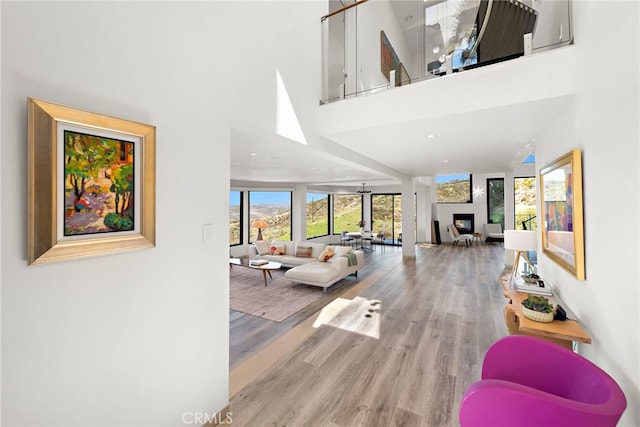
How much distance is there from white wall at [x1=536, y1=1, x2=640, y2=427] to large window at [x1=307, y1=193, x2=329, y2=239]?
33.2 feet

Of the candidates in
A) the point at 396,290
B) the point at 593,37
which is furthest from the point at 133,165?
the point at 396,290

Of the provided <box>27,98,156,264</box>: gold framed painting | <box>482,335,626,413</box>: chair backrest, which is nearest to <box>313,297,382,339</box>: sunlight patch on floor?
<box>482,335,626,413</box>: chair backrest

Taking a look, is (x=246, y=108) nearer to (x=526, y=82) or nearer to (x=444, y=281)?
(x=526, y=82)

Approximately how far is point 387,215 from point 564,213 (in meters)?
10.3

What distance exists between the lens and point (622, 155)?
1380 mm

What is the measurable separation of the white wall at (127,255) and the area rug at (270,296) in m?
2.32

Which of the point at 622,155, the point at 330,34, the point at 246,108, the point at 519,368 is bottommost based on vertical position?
the point at 519,368

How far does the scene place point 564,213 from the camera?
223 centimetres

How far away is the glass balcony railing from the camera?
238cm

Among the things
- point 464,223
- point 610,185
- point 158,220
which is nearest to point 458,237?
point 464,223

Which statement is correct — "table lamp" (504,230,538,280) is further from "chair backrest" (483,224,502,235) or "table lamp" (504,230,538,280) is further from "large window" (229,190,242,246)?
"chair backrest" (483,224,502,235)

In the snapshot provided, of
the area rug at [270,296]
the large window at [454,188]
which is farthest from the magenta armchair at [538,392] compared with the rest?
the large window at [454,188]

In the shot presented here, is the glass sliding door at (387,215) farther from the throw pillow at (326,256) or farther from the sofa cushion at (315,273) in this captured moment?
the sofa cushion at (315,273)

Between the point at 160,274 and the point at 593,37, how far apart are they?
302 cm
